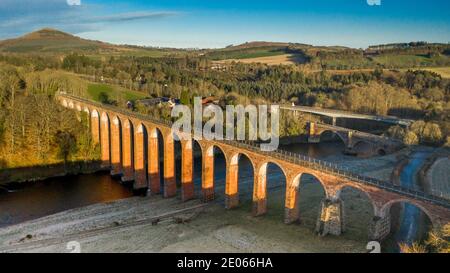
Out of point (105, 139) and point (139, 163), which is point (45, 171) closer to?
point (105, 139)

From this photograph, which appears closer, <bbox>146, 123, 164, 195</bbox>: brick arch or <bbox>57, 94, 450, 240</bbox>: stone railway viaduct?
<bbox>57, 94, 450, 240</bbox>: stone railway viaduct

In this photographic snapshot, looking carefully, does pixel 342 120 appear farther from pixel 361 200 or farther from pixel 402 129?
pixel 361 200

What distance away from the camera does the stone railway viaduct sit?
1104 inches

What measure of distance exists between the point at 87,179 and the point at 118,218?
15987 mm

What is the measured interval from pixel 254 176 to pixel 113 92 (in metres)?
56.5

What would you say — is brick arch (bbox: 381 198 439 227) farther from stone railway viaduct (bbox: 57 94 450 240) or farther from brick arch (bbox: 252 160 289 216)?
brick arch (bbox: 252 160 289 216)

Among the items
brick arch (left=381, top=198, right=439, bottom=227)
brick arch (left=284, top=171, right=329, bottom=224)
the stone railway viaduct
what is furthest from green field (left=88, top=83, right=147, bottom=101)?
brick arch (left=381, top=198, right=439, bottom=227)

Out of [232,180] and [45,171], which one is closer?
[232,180]

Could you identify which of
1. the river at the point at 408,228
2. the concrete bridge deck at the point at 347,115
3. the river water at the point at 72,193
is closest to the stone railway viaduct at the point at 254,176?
the river at the point at 408,228

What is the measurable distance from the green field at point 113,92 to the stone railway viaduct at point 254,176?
20.3 m

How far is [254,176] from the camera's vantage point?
35.2 meters

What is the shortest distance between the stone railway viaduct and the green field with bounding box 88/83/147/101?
20334mm

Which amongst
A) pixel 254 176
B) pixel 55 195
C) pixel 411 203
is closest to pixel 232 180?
pixel 254 176

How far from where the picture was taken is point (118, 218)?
37.6m
